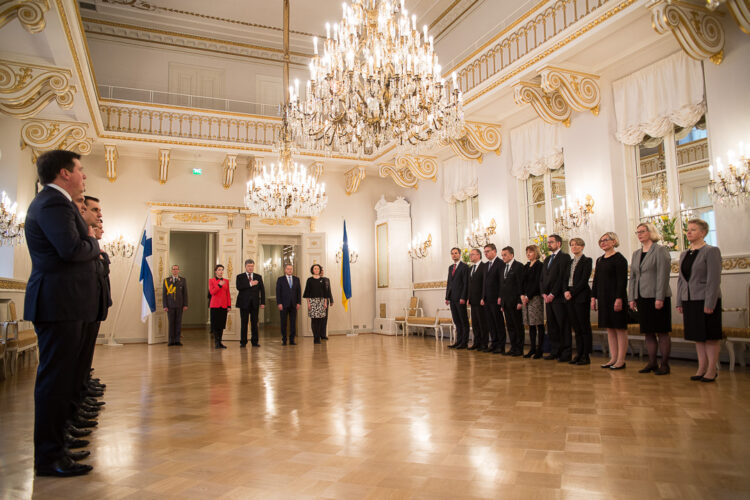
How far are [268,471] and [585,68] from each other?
6938 mm

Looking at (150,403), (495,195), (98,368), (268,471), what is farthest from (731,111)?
(98,368)

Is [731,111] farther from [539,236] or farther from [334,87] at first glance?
[334,87]

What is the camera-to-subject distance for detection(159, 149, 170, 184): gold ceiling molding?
1063 centimetres

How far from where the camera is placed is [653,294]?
4.88 meters

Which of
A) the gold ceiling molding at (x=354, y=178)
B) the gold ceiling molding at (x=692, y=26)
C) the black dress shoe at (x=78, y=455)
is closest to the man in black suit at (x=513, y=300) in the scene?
the gold ceiling molding at (x=692, y=26)

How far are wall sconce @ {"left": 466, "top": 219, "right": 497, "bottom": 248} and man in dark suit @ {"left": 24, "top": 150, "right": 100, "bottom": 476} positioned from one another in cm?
764

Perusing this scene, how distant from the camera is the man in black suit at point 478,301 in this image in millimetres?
7629

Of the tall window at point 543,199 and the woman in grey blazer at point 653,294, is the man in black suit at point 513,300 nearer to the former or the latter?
the tall window at point 543,199

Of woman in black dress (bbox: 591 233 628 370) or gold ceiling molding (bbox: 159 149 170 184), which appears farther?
gold ceiling molding (bbox: 159 149 170 184)

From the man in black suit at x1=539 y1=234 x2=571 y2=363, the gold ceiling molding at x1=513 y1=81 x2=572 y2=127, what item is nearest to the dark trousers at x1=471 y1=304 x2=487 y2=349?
the man in black suit at x1=539 y1=234 x2=571 y2=363

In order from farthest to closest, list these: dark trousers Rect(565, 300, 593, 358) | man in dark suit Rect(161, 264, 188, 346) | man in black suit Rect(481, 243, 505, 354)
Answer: man in dark suit Rect(161, 264, 188, 346) < man in black suit Rect(481, 243, 505, 354) < dark trousers Rect(565, 300, 593, 358)

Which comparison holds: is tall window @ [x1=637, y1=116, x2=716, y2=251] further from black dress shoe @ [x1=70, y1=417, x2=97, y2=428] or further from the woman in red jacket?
the woman in red jacket

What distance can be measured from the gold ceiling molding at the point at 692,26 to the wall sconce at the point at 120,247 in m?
10.1

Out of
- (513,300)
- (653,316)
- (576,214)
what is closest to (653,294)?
(653,316)
